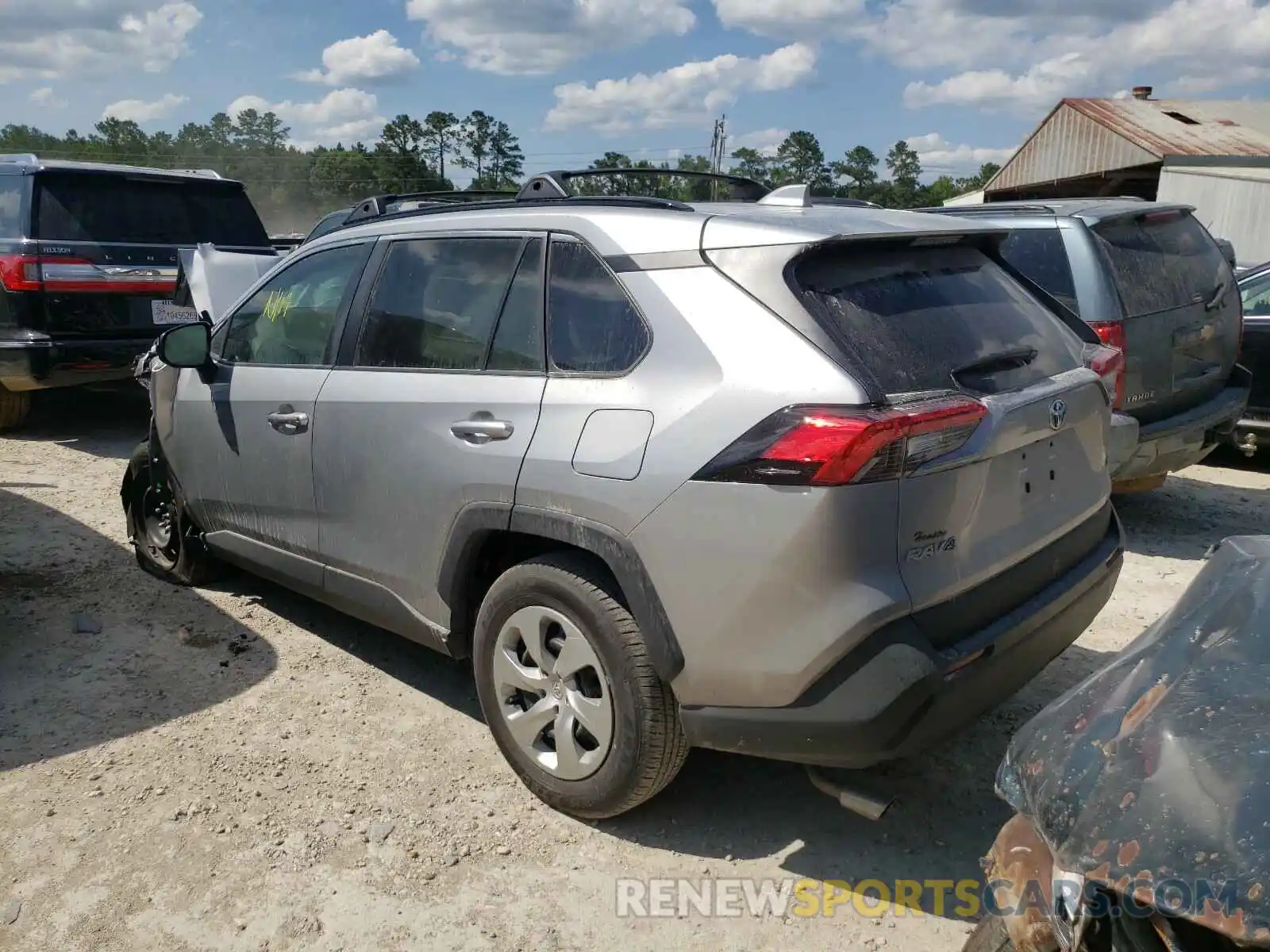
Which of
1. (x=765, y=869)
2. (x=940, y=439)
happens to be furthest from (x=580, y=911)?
(x=940, y=439)

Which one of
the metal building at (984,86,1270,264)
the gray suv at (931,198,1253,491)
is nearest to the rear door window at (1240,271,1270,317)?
Result: the gray suv at (931,198,1253,491)

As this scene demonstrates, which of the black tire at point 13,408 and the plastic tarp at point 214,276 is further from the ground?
the plastic tarp at point 214,276

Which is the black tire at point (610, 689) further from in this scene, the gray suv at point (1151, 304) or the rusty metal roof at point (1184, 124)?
the rusty metal roof at point (1184, 124)

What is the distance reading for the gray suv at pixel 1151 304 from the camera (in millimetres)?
5176

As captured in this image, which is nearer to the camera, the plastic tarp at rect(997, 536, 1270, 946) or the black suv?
the plastic tarp at rect(997, 536, 1270, 946)

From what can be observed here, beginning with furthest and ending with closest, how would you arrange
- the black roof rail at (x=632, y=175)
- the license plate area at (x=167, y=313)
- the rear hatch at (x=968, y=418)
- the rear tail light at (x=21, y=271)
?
1. the license plate area at (x=167, y=313)
2. the rear tail light at (x=21, y=271)
3. the black roof rail at (x=632, y=175)
4. the rear hatch at (x=968, y=418)

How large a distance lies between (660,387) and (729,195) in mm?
1871

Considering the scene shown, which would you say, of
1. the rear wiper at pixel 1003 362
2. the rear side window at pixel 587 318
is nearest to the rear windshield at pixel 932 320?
the rear wiper at pixel 1003 362

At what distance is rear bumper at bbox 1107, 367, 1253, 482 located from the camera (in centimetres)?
524

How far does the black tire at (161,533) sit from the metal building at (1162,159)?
17.5 m

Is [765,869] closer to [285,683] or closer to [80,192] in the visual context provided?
[285,683]

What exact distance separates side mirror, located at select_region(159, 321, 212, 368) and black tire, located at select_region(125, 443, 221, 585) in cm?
83

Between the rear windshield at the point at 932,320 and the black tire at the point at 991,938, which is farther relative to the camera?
the rear windshield at the point at 932,320

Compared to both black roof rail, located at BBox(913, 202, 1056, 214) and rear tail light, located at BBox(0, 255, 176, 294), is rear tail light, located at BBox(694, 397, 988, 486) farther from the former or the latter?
rear tail light, located at BBox(0, 255, 176, 294)
